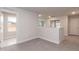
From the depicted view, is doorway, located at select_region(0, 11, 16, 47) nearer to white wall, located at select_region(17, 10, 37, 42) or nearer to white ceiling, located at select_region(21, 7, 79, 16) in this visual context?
white wall, located at select_region(17, 10, 37, 42)

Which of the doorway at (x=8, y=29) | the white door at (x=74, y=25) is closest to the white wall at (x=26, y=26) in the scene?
the doorway at (x=8, y=29)

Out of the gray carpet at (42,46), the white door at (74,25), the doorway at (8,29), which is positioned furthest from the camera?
the white door at (74,25)

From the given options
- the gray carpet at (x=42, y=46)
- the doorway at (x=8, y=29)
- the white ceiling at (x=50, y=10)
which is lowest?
the gray carpet at (x=42, y=46)

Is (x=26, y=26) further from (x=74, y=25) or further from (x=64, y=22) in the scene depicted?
(x=74, y=25)

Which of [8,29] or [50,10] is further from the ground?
[50,10]

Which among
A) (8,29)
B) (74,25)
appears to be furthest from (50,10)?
(8,29)

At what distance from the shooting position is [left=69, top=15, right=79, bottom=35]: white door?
7.21 ft

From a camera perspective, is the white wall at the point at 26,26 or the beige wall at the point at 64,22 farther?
the beige wall at the point at 64,22

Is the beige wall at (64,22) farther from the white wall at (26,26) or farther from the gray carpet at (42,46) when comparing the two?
the white wall at (26,26)

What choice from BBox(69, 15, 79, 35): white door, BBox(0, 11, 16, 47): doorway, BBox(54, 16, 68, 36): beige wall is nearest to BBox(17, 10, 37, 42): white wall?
BBox(0, 11, 16, 47): doorway

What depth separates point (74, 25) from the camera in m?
2.34

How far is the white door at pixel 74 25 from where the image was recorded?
220cm

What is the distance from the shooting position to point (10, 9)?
1.88 m
